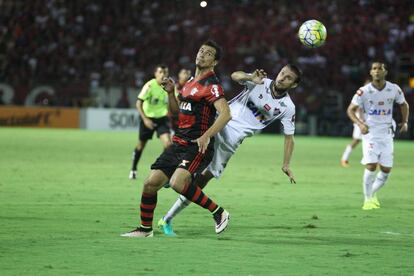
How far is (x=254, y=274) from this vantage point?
7289 millimetres

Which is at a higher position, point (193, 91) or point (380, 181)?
point (193, 91)

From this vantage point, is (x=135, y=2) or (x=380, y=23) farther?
(x=135, y=2)

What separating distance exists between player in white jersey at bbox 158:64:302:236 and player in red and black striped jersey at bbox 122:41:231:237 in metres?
0.49

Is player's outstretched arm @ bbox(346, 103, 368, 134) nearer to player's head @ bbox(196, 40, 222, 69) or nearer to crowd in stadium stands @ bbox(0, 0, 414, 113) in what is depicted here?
player's head @ bbox(196, 40, 222, 69)

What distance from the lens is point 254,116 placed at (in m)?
10.4

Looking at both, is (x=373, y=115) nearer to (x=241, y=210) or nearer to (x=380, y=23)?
(x=241, y=210)

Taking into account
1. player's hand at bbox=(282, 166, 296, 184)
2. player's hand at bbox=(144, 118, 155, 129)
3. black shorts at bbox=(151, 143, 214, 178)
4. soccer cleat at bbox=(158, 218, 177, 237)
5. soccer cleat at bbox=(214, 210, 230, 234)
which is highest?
black shorts at bbox=(151, 143, 214, 178)

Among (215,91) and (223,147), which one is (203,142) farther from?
(223,147)

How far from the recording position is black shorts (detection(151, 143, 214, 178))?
9453 millimetres

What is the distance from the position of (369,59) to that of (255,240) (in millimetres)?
30377

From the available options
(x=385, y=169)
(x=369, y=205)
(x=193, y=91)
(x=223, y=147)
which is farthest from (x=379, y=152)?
(x=193, y=91)

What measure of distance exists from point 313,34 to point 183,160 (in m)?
3.37

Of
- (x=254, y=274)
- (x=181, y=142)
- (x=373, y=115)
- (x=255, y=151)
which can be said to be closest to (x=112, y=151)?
(x=255, y=151)

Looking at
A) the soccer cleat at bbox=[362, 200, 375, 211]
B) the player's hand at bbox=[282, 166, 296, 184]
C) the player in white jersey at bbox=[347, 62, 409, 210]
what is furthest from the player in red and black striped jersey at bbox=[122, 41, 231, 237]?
the player in white jersey at bbox=[347, 62, 409, 210]
